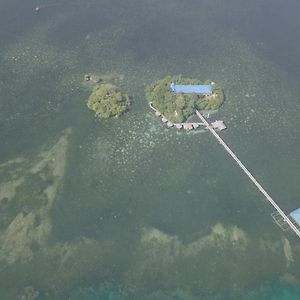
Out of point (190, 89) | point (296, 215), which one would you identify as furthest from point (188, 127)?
point (296, 215)

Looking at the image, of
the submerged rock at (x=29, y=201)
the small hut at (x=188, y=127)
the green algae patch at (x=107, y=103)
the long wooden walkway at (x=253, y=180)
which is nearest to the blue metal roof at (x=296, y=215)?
the long wooden walkway at (x=253, y=180)

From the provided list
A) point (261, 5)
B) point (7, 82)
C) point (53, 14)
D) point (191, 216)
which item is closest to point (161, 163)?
point (191, 216)

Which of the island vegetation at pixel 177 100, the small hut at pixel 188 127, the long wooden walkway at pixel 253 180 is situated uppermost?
the island vegetation at pixel 177 100

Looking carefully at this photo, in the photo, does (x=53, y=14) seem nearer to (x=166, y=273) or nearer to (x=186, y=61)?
(x=186, y=61)

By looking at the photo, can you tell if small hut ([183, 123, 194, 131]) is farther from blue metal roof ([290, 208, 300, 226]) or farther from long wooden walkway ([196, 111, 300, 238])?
blue metal roof ([290, 208, 300, 226])

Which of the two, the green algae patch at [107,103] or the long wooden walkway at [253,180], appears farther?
the green algae patch at [107,103]

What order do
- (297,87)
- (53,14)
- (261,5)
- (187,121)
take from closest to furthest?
(187,121)
(297,87)
(53,14)
(261,5)

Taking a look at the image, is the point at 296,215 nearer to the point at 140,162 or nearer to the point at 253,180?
the point at 253,180

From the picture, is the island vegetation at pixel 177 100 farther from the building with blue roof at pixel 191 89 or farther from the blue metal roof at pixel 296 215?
the blue metal roof at pixel 296 215
